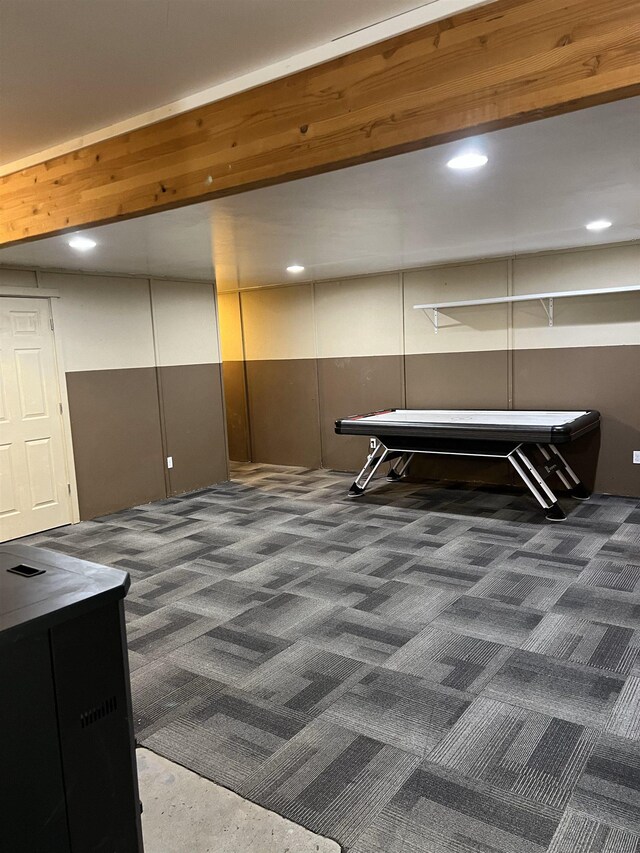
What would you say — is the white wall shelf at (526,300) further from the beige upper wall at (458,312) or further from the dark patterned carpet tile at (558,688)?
the dark patterned carpet tile at (558,688)

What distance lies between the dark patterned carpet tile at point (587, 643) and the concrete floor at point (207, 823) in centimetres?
151

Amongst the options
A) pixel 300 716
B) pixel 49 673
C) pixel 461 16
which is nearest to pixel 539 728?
pixel 300 716

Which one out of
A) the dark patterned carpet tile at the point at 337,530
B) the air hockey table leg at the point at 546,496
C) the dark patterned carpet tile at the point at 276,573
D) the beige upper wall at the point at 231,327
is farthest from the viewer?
the beige upper wall at the point at 231,327

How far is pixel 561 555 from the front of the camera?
417 cm

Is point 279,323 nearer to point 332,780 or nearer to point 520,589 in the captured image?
point 520,589

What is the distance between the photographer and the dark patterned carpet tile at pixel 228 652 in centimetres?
284

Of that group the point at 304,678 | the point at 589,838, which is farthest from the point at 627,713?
the point at 304,678

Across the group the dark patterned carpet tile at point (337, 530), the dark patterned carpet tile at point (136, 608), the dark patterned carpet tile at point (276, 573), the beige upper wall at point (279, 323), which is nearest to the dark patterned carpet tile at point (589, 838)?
the dark patterned carpet tile at point (276, 573)

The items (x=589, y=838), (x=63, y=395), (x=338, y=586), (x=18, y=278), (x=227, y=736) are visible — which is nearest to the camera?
(x=589, y=838)

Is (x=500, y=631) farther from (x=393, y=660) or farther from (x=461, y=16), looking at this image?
(x=461, y=16)

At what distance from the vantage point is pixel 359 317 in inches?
275

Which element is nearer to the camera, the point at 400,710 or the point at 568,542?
the point at 400,710

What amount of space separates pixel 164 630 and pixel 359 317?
14.8 ft

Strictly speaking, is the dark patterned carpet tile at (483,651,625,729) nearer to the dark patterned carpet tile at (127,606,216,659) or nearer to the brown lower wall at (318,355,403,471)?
the dark patterned carpet tile at (127,606,216,659)
